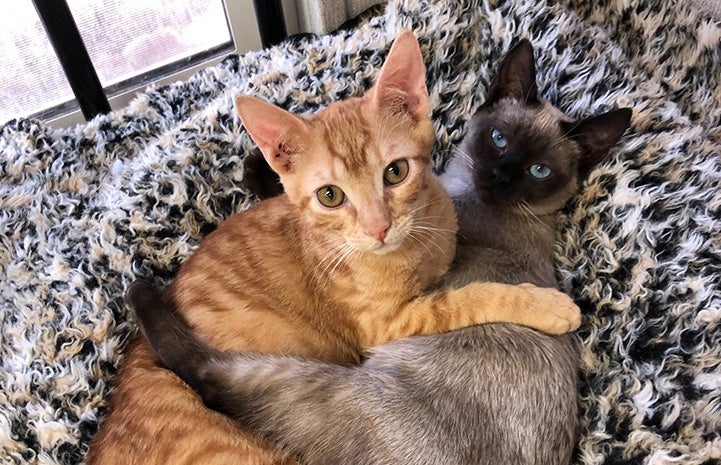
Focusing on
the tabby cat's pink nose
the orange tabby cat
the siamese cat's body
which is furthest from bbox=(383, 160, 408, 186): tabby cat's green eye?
the siamese cat's body

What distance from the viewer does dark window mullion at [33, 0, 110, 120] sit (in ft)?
6.20

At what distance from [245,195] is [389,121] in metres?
0.62

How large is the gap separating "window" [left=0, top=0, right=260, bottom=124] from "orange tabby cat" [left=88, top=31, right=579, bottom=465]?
1005 millimetres

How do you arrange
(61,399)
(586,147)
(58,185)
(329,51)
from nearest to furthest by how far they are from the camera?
(61,399) → (586,147) → (58,185) → (329,51)

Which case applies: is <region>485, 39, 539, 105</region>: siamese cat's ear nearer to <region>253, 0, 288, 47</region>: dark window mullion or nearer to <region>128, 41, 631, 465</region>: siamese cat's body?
<region>128, 41, 631, 465</region>: siamese cat's body

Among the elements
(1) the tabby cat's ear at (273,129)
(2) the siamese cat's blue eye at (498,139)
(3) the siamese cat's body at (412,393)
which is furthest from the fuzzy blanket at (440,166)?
(1) the tabby cat's ear at (273,129)

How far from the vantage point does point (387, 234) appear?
1254mm

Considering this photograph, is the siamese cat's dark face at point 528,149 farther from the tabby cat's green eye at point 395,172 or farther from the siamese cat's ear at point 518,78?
the tabby cat's green eye at point 395,172

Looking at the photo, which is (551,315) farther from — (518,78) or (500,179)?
(518,78)

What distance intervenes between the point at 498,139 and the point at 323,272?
2.06 feet

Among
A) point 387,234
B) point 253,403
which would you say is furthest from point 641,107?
point 253,403

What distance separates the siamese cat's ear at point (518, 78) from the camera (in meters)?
1.63

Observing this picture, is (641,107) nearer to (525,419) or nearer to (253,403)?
(525,419)

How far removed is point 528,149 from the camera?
162 centimetres
